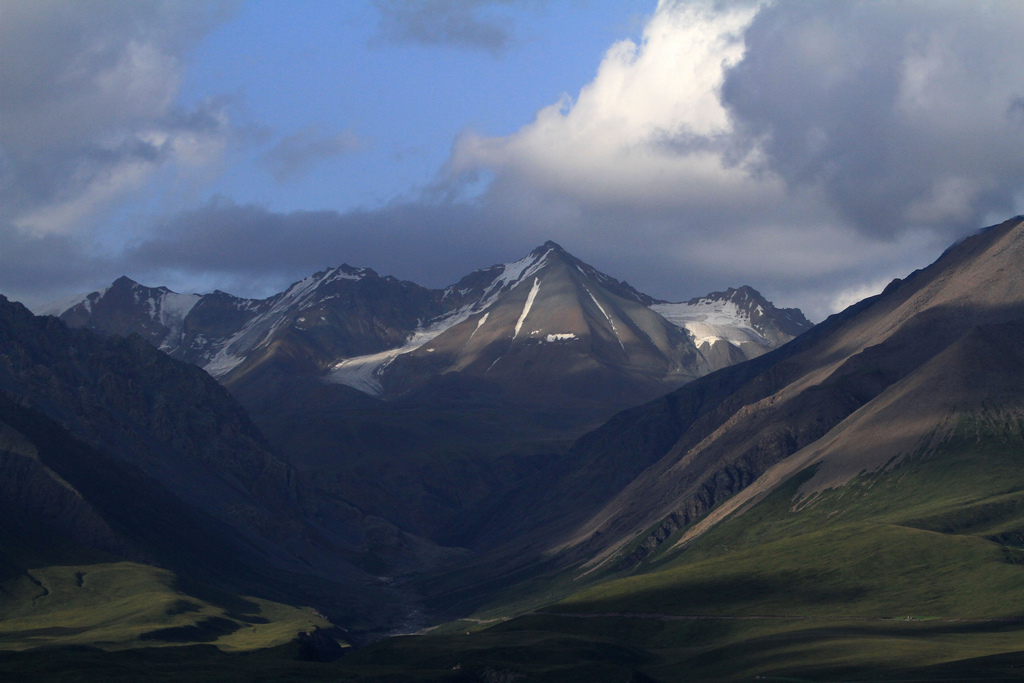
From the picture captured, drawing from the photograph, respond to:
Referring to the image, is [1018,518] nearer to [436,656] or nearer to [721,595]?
[721,595]

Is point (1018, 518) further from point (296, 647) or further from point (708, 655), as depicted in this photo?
point (296, 647)

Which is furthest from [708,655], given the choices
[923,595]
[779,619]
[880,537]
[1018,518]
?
[1018,518]

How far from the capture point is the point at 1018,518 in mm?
198250

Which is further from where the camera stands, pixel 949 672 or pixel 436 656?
pixel 436 656

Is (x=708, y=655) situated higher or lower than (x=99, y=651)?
lower

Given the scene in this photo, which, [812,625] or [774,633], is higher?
[774,633]

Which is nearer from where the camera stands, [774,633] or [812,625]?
[774,633]

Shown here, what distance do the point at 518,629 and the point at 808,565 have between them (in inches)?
1884

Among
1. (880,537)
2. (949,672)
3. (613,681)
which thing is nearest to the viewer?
(949,672)

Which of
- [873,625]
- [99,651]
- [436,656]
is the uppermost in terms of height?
[99,651]

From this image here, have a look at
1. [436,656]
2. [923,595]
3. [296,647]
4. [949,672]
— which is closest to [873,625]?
[923,595]

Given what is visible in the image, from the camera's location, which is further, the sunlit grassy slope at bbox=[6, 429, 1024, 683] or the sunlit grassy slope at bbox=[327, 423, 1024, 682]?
the sunlit grassy slope at bbox=[6, 429, 1024, 683]

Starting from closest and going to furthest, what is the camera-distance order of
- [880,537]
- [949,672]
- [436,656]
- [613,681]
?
1. [949,672]
2. [613,681]
3. [436,656]
4. [880,537]

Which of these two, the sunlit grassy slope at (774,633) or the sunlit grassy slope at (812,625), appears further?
the sunlit grassy slope at (774,633)
